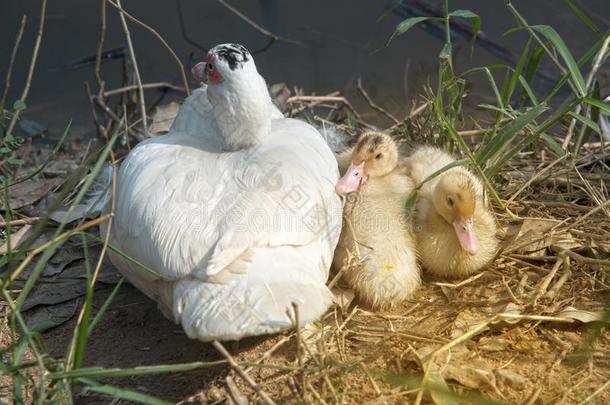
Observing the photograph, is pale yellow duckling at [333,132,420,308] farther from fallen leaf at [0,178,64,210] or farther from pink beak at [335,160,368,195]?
fallen leaf at [0,178,64,210]

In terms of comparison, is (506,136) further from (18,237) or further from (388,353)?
(18,237)

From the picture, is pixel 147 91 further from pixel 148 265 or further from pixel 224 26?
pixel 148 265

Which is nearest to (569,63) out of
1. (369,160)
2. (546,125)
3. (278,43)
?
(546,125)

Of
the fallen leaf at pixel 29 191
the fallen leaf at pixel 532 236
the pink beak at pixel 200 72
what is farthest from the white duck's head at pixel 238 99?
the fallen leaf at pixel 29 191

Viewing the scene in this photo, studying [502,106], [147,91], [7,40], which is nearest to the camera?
[502,106]

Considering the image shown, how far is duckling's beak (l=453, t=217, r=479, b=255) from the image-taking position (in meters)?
3.08

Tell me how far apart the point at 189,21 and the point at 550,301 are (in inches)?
178

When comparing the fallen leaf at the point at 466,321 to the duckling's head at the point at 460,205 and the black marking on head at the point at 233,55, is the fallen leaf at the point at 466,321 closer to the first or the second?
the duckling's head at the point at 460,205

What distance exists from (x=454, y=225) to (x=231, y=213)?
35.5 inches

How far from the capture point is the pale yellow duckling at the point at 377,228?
310 centimetres

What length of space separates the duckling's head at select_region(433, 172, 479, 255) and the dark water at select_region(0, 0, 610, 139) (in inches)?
127

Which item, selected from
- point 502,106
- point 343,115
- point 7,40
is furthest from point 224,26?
point 502,106

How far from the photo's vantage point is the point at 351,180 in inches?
128

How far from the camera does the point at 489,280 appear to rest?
10.8ft
